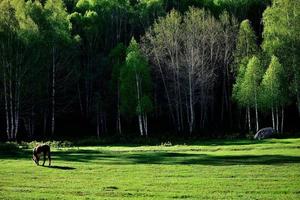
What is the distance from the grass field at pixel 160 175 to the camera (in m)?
20.2

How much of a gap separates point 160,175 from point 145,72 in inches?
1644

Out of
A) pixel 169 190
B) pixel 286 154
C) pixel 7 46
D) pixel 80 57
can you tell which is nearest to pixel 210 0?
pixel 80 57

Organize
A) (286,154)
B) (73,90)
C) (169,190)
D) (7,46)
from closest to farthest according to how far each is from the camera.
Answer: (169,190), (286,154), (7,46), (73,90)

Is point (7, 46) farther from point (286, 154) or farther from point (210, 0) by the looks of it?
point (210, 0)

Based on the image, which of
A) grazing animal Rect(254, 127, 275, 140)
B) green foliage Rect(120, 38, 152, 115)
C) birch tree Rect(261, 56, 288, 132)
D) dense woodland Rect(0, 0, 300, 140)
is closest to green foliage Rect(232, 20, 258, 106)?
dense woodland Rect(0, 0, 300, 140)

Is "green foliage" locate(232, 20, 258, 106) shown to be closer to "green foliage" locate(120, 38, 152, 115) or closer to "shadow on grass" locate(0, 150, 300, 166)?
"green foliage" locate(120, 38, 152, 115)

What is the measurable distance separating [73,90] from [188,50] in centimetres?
2169

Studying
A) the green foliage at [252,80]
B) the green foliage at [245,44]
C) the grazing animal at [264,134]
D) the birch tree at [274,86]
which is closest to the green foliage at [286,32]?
Result: the birch tree at [274,86]

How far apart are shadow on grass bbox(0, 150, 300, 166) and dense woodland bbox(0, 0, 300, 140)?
2111cm

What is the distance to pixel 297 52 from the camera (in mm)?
61719

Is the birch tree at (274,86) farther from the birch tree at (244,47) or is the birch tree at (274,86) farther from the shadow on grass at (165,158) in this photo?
the shadow on grass at (165,158)

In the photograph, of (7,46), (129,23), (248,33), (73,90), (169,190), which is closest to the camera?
(169,190)

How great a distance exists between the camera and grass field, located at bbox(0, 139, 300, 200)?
66.1 ft

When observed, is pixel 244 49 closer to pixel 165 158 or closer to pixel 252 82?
pixel 252 82
